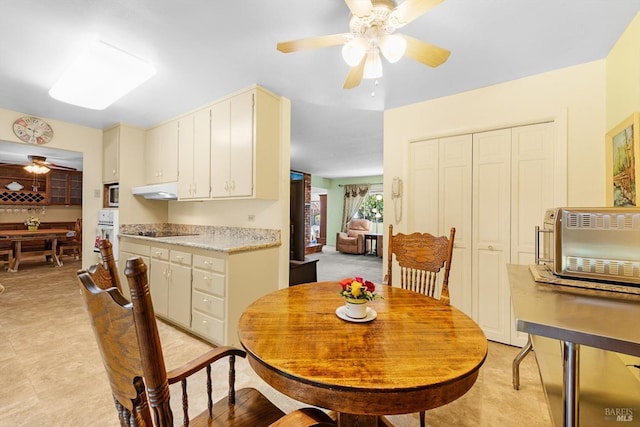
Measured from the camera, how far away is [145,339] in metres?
0.53

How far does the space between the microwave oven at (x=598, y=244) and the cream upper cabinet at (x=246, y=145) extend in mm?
2294

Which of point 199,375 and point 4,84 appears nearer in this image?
point 199,375

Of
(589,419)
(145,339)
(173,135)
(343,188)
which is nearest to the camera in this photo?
(145,339)

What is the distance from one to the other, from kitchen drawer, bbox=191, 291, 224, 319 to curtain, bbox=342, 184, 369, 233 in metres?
7.02

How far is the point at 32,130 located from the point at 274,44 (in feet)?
11.8

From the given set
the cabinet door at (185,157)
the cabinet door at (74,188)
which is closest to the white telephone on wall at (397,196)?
the cabinet door at (185,157)

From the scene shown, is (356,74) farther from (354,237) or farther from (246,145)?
(354,237)

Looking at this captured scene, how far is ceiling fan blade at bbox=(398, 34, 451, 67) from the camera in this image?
1457mm

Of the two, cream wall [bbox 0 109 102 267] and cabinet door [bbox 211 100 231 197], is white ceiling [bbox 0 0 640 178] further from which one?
cream wall [bbox 0 109 102 267]

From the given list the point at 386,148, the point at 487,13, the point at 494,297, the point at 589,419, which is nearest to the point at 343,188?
the point at 386,148

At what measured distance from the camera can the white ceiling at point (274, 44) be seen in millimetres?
1617

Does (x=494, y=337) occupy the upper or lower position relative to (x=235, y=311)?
lower

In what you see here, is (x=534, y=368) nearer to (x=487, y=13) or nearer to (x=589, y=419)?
(x=589, y=419)

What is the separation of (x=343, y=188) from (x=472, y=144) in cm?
682
